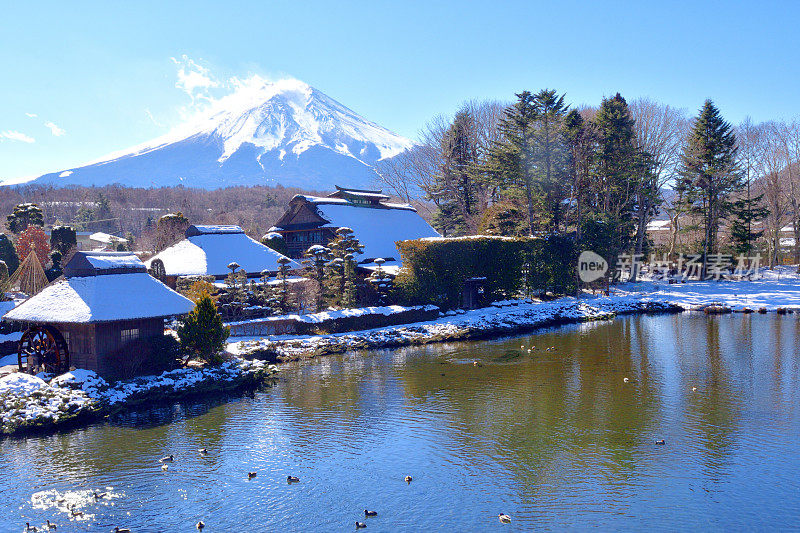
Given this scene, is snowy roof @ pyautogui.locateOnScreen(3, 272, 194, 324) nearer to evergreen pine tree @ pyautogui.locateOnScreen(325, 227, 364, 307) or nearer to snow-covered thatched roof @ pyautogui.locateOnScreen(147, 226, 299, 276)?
snow-covered thatched roof @ pyautogui.locateOnScreen(147, 226, 299, 276)

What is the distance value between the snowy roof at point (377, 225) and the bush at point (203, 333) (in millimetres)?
19796

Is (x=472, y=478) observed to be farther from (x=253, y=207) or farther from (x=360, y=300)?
(x=253, y=207)

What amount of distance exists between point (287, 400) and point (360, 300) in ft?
49.5

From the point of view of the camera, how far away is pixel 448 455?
13586 mm

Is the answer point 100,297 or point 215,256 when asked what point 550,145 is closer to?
point 215,256

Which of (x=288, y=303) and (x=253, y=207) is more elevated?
(x=253, y=207)

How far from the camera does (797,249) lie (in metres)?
51.9

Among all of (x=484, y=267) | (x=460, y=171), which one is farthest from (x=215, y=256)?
(x=460, y=171)

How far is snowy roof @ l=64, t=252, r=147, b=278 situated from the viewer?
66.7ft

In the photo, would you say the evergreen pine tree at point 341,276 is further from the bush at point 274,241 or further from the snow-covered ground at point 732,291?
the snow-covered ground at point 732,291

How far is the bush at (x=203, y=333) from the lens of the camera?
21078mm

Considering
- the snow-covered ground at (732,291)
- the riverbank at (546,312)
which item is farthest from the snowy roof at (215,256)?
the snow-covered ground at (732,291)

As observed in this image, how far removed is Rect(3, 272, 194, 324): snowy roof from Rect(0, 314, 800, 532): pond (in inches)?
143

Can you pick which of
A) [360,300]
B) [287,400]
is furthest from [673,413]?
[360,300]
